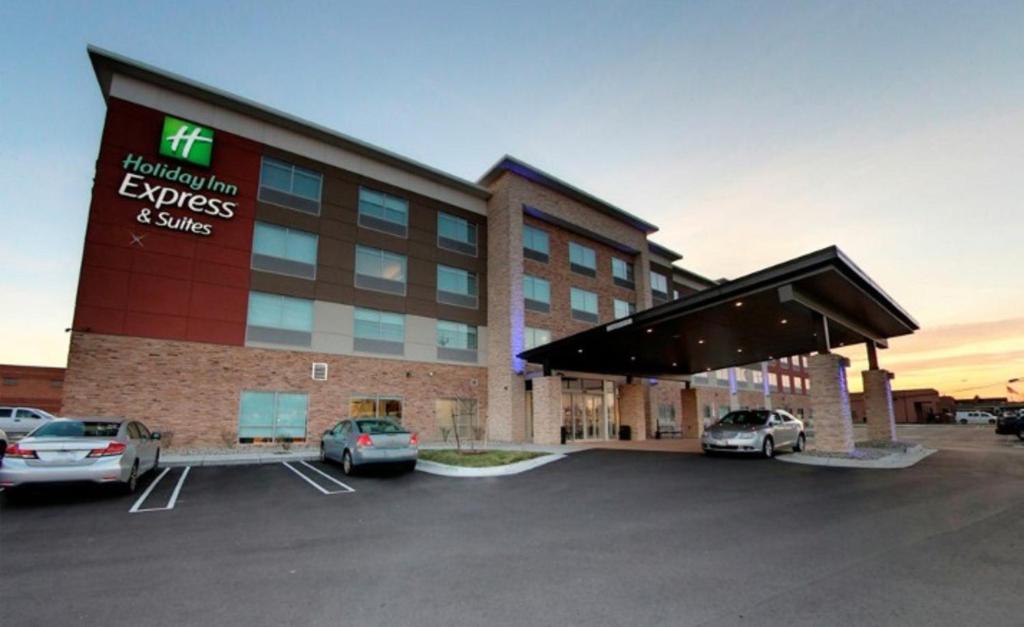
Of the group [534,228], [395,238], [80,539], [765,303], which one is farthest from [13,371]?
[765,303]

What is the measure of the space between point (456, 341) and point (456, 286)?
9.44ft

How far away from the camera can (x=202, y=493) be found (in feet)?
32.1

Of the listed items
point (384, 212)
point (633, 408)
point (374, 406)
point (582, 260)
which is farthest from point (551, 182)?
Result: point (374, 406)

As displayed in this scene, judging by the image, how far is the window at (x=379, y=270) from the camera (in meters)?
22.3

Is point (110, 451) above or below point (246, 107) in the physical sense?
below

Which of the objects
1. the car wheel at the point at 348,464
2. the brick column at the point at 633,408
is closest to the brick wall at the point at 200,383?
the car wheel at the point at 348,464

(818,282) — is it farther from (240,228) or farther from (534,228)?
(240,228)

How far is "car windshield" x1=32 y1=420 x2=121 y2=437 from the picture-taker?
890 cm

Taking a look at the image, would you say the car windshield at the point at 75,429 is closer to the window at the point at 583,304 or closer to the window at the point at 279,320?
the window at the point at 279,320

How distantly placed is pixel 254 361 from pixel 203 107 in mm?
10236

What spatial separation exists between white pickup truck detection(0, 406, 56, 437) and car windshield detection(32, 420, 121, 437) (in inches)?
528

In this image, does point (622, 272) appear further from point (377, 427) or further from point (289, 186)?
point (377, 427)

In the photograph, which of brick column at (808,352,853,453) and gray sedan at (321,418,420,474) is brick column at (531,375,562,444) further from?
brick column at (808,352,853,453)

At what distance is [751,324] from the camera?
61.2ft
